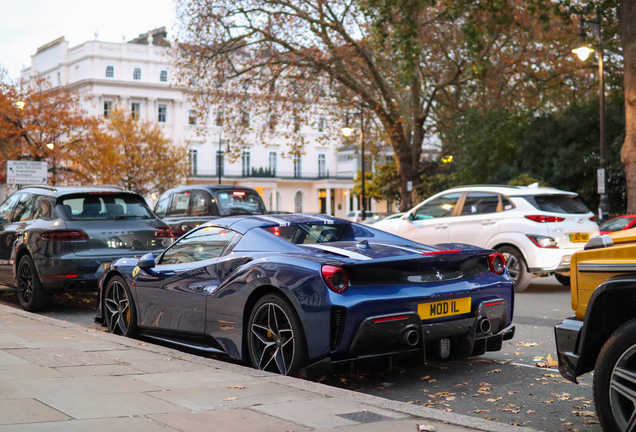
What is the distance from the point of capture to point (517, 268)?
12.4 m

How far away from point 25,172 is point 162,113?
190 ft

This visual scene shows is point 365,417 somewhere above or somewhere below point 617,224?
below

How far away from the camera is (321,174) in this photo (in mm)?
94125

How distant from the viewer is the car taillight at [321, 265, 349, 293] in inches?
211

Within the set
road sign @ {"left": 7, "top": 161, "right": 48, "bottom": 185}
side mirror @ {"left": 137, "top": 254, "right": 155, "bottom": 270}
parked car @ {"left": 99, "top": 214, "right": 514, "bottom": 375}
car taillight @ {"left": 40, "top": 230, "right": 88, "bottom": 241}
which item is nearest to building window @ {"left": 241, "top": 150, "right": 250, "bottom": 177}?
road sign @ {"left": 7, "top": 161, "right": 48, "bottom": 185}

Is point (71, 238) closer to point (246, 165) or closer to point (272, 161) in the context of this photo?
point (246, 165)

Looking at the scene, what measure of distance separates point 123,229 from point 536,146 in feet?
82.7

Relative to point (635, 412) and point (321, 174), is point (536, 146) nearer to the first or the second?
point (635, 412)

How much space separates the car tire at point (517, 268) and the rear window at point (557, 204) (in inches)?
34.0

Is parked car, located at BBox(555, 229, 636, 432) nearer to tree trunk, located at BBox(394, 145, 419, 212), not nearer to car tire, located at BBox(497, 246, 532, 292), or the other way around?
car tire, located at BBox(497, 246, 532, 292)

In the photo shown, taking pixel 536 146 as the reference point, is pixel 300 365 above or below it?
below

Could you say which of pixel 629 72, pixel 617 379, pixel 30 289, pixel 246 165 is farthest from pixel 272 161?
pixel 617 379

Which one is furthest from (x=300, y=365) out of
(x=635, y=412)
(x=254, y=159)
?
(x=254, y=159)

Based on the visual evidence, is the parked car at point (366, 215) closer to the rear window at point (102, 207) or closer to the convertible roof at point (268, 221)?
the rear window at point (102, 207)
